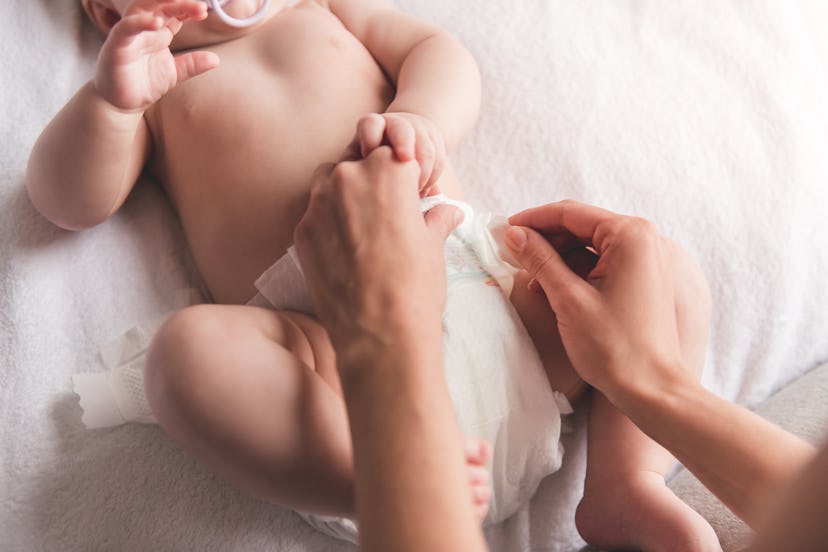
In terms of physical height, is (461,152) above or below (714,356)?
above

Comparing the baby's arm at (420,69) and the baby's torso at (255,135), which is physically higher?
the baby's arm at (420,69)

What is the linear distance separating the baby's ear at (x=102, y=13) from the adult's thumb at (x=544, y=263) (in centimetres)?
66

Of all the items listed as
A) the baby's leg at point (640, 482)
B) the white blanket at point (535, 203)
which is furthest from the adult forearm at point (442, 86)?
the baby's leg at point (640, 482)

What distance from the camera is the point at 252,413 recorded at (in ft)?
2.50

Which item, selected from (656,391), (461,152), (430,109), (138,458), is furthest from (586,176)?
(138,458)

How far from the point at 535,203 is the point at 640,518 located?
489mm

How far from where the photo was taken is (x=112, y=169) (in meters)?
0.97

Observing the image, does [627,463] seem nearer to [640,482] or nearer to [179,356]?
[640,482]

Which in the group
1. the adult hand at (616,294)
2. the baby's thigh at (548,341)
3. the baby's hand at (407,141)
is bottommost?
the baby's thigh at (548,341)

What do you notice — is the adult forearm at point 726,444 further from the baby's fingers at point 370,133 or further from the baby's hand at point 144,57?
the baby's hand at point 144,57

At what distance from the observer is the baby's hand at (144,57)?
32.4 inches

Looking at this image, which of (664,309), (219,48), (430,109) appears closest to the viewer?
(664,309)

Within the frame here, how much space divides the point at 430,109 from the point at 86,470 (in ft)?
2.02

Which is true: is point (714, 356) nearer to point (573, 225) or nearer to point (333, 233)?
point (573, 225)
